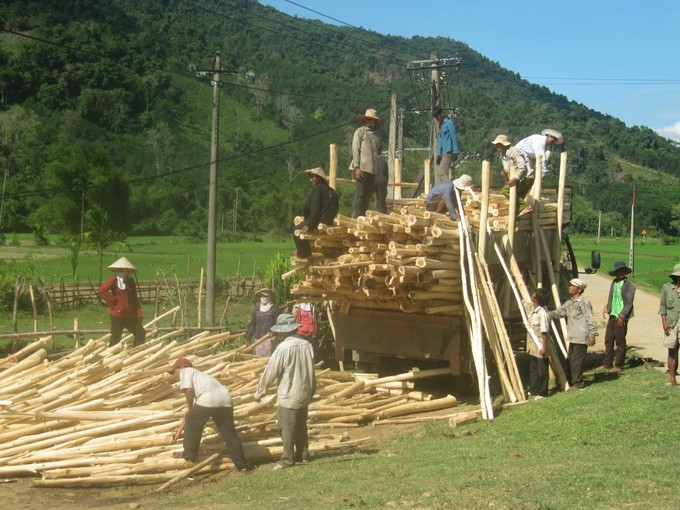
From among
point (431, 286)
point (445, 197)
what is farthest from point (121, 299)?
point (445, 197)

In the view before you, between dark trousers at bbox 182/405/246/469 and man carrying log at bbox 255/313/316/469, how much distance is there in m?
0.37

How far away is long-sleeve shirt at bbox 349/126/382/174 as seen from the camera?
41.0 ft

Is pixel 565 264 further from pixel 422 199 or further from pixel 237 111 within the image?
pixel 237 111

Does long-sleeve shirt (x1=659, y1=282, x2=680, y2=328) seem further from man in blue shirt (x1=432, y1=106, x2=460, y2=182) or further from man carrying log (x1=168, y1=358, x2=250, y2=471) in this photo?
man carrying log (x1=168, y1=358, x2=250, y2=471)

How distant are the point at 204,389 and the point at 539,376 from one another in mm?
4553

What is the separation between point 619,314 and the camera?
13.0 metres

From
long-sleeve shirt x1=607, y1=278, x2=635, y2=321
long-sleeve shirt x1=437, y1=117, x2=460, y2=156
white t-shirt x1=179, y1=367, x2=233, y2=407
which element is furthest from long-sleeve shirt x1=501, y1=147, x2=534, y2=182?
white t-shirt x1=179, y1=367, x2=233, y2=407

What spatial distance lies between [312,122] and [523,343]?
105m

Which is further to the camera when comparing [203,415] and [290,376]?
[290,376]

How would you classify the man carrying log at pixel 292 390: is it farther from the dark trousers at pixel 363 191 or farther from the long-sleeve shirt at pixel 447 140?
the long-sleeve shirt at pixel 447 140

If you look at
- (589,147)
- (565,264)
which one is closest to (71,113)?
(589,147)

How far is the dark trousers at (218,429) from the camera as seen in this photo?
8492mm

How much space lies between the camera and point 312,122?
382 feet

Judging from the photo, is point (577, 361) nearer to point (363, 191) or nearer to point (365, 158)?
point (363, 191)
